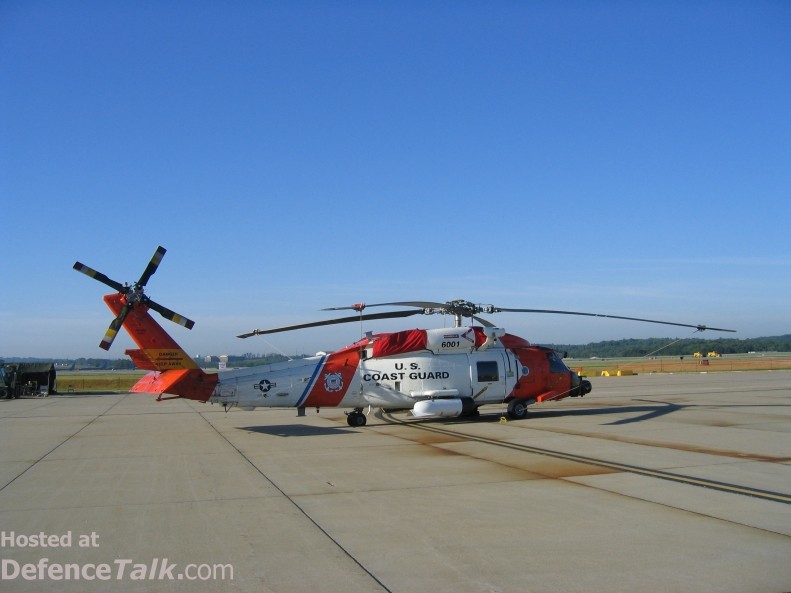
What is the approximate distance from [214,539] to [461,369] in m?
14.4

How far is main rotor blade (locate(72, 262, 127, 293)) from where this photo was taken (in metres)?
17.1

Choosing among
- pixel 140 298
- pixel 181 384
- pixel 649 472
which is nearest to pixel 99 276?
pixel 140 298

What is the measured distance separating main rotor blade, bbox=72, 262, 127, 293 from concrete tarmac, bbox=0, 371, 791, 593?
4328 mm

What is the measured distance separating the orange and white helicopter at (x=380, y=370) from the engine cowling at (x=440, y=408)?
33 millimetres

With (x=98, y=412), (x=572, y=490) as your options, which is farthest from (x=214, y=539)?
(x=98, y=412)

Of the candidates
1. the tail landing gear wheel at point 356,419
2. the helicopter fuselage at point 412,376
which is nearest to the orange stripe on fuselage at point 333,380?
the helicopter fuselage at point 412,376

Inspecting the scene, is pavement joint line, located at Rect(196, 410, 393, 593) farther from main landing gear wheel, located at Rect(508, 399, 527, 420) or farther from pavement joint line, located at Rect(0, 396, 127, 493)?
main landing gear wheel, located at Rect(508, 399, 527, 420)

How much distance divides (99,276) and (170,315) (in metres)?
2.12

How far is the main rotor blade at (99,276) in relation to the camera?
56.0 feet

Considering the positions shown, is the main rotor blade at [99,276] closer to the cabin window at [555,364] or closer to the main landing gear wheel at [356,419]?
the main landing gear wheel at [356,419]

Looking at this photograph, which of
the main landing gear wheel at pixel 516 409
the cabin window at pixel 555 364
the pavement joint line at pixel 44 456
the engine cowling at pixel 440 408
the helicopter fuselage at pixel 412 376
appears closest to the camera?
the pavement joint line at pixel 44 456

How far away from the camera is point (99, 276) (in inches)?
692

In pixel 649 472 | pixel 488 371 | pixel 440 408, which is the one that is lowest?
pixel 649 472

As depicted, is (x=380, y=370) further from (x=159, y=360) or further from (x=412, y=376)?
(x=159, y=360)
